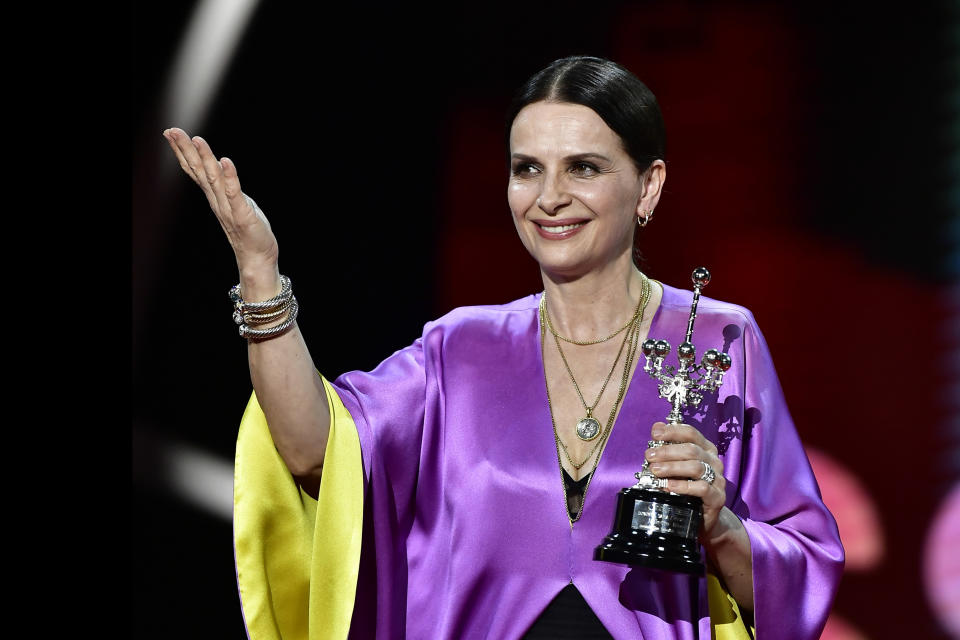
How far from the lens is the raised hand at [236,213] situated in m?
1.58

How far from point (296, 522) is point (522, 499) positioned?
13.7 inches

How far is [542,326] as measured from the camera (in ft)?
6.36

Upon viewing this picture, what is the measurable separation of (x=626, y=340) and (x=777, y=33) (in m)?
1.39

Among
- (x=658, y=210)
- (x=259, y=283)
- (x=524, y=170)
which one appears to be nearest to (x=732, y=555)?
Result: (x=524, y=170)

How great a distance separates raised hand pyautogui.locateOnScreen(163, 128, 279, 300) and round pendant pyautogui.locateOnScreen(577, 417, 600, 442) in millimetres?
523

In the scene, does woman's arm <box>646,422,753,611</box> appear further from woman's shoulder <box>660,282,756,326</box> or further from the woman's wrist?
the woman's wrist

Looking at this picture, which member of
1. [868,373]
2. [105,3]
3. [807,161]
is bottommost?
[868,373]

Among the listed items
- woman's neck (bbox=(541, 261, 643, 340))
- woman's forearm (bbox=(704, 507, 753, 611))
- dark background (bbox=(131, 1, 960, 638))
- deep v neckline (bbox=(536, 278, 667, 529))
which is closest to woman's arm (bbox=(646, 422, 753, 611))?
woman's forearm (bbox=(704, 507, 753, 611))

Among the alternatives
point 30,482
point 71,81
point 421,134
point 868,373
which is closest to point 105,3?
point 71,81

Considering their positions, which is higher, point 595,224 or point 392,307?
point 595,224

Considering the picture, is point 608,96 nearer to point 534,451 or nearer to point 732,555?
point 534,451

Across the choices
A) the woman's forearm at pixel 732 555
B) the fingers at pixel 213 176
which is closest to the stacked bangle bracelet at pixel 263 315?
the fingers at pixel 213 176

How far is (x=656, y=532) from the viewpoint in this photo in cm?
152

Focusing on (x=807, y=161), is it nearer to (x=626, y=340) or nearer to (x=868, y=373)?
(x=868, y=373)
